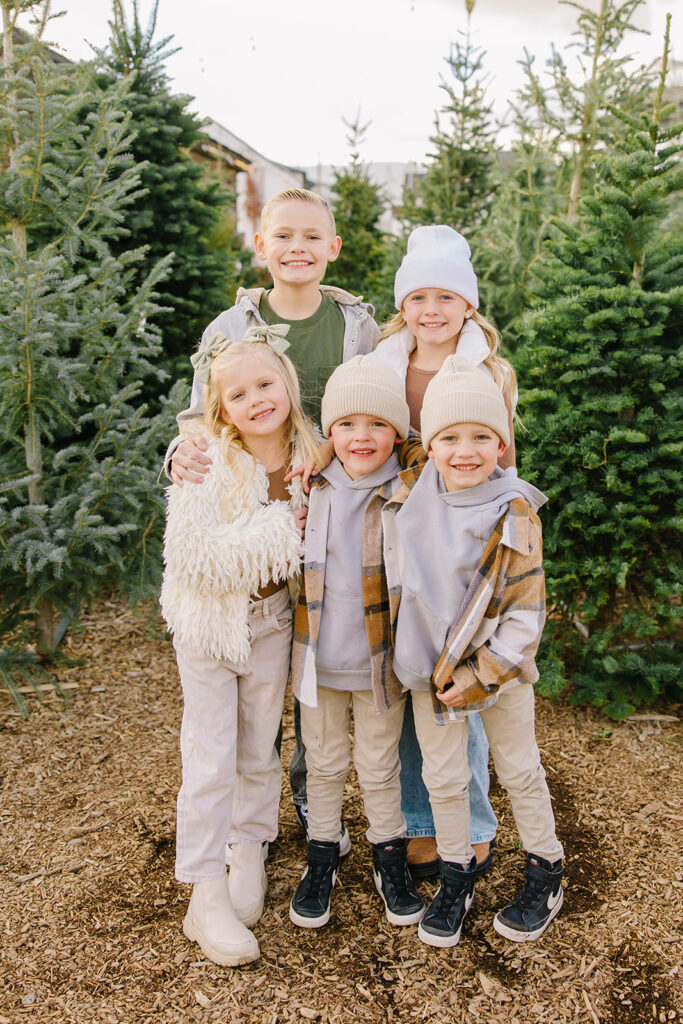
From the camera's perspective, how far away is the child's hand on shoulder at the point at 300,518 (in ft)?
8.11

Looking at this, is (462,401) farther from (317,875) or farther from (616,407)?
(317,875)

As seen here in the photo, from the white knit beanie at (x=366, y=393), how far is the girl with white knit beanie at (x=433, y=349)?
181mm

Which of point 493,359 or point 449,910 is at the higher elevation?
point 493,359

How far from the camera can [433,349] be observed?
8.68ft

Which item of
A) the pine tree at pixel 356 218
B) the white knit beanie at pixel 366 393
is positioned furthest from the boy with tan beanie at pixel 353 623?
the pine tree at pixel 356 218

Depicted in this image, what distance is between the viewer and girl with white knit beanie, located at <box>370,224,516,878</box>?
2537mm

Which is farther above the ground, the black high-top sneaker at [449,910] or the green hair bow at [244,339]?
the green hair bow at [244,339]

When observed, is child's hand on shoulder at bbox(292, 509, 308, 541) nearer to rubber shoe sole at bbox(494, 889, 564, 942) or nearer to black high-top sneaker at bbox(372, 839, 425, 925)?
black high-top sneaker at bbox(372, 839, 425, 925)

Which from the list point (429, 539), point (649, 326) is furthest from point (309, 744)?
point (649, 326)

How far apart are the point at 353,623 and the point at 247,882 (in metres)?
0.99

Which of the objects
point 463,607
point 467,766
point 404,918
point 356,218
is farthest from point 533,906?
point 356,218

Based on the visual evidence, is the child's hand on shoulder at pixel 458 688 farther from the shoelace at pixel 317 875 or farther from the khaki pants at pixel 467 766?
the shoelace at pixel 317 875

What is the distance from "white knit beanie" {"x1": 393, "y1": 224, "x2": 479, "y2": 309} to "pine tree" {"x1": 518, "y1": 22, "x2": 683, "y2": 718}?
3.43 feet

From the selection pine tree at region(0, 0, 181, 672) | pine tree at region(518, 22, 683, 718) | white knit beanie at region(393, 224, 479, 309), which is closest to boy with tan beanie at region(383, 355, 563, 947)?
white knit beanie at region(393, 224, 479, 309)
